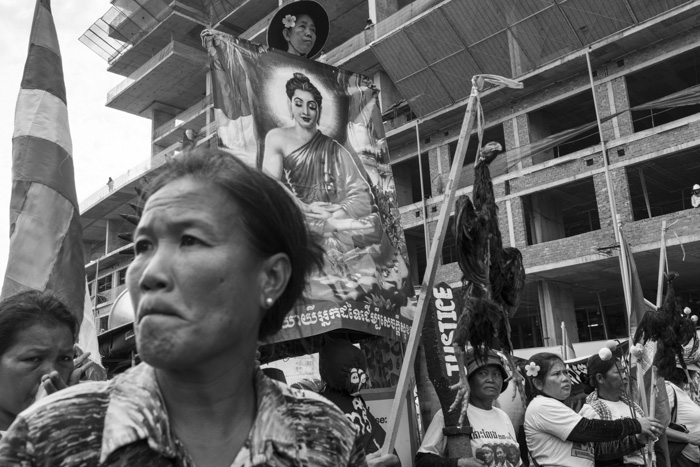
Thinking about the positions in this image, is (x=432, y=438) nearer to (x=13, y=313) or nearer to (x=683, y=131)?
(x=13, y=313)

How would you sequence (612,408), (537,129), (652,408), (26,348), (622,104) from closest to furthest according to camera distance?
1. (26,348)
2. (612,408)
3. (652,408)
4. (622,104)
5. (537,129)

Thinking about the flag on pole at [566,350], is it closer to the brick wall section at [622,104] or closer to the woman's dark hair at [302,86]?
the brick wall section at [622,104]

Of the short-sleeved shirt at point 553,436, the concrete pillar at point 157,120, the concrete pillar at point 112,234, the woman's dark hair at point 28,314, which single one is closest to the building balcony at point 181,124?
the concrete pillar at point 157,120

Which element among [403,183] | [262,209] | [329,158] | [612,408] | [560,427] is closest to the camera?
[262,209]

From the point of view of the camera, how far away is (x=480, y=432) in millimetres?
3828

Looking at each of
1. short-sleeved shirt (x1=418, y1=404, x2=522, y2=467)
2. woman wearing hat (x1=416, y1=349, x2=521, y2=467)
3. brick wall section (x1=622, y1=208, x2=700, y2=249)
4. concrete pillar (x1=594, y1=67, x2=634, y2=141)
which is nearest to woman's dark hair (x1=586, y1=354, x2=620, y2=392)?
woman wearing hat (x1=416, y1=349, x2=521, y2=467)

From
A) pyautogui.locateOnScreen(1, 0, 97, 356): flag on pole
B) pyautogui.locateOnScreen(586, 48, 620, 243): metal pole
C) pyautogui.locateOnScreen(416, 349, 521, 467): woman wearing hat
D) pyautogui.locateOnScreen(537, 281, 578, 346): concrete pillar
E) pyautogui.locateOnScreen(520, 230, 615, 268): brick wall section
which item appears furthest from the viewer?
pyautogui.locateOnScreen(537, 281, 578, 346): concrete pillar

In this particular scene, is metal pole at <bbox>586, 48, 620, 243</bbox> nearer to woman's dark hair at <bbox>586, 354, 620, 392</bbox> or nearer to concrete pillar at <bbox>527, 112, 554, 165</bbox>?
concrete pillar at <bbox>527, 112, 554, 165</bbox>

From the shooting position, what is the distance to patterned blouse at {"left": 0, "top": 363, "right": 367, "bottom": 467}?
97 cm

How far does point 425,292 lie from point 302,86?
3910 millimetres

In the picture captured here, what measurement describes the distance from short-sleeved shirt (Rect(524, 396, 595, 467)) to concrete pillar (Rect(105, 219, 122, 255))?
3614 cm

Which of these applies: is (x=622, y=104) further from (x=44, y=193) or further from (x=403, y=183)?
(x=44, y=193)

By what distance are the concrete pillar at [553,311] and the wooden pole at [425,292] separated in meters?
18.7

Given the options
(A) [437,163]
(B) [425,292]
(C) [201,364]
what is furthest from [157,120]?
(C) [201,364]
